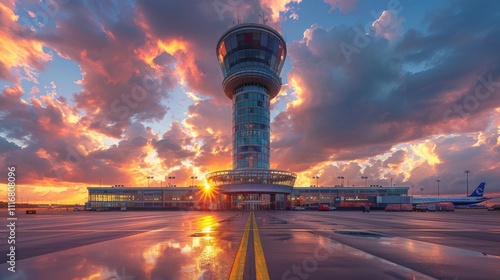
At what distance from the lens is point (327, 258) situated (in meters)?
8.95

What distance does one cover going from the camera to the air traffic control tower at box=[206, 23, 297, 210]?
340 feet

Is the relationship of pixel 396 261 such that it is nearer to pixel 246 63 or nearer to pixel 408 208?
pixel 408 208

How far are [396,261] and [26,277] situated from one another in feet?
34.6

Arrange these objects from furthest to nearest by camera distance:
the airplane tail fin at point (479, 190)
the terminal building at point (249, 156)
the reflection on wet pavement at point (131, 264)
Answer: the airplane tail fin at point (479, 190), the terminal building at point (249, 156), the reflection on wet pavement at point (131, 264)

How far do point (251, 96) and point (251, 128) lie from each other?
14557mm

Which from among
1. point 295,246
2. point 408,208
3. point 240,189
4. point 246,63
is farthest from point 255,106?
point 295,246

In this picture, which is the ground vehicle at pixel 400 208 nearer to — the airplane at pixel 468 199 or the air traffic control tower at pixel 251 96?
the air traffic control tower at pixel 251 96

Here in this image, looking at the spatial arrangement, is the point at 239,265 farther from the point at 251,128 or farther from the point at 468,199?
the point at 468,199

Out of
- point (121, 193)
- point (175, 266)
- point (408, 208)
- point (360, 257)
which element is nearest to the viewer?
point (175, 266)

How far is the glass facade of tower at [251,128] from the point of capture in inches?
4505

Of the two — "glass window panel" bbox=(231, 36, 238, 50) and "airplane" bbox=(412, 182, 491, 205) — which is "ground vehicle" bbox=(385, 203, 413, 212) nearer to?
"airplane" bbox=(412, 182, 491, 205)

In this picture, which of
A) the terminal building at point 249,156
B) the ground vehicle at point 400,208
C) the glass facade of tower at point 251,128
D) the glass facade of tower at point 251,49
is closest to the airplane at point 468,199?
the terminal building at point 249,156

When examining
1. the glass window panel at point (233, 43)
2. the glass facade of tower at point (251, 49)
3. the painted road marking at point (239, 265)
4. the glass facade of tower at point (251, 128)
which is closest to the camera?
the painted road marking at point (239, 265)

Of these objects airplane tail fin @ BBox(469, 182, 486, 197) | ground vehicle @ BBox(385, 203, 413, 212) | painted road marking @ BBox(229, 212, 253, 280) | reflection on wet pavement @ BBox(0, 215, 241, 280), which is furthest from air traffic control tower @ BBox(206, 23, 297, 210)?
airplane tail fin @ BBox(469, 182, 486, 197)
